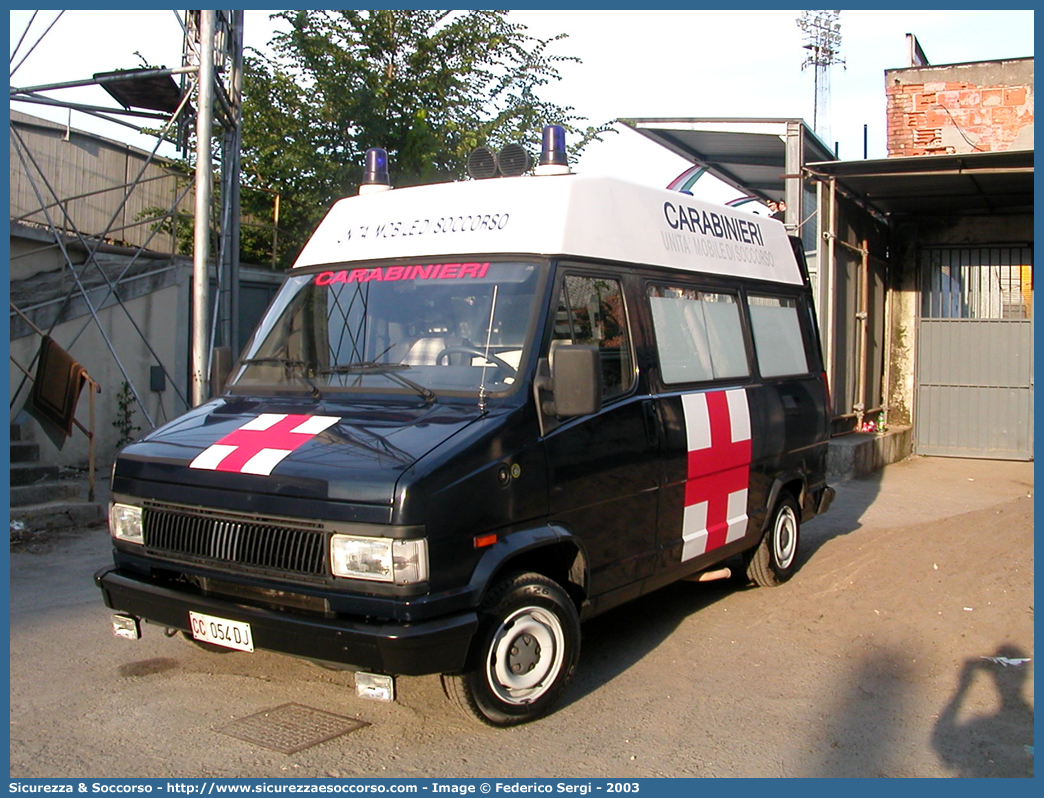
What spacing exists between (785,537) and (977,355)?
943 centimetres

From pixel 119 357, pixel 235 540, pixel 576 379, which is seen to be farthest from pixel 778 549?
pixel 119 357

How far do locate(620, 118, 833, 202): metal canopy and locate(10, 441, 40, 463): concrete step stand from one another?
8790 mm

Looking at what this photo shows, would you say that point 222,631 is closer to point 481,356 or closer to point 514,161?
point 481,356

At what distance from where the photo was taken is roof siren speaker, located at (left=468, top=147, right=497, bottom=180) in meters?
5.90

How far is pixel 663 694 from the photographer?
17.0ft

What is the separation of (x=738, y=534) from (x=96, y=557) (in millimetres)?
4984

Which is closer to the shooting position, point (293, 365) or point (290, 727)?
point (290, 727)

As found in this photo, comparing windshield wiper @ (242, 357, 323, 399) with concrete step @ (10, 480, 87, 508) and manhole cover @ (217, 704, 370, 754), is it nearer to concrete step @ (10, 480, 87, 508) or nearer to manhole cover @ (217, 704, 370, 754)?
manhole cover @ (217, 704, 370, 754)

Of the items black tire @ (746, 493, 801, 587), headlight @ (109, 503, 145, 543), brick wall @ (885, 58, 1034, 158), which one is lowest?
black tire @ (746, 493, 801, 587)

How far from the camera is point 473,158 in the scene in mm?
5973

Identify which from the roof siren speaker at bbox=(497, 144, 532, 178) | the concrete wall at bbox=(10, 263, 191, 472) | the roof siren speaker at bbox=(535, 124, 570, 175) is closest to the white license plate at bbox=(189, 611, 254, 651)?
the roof siren speaker at bbox=(535, 124, 570, 175)

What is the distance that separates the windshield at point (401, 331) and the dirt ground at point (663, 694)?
5.07ft

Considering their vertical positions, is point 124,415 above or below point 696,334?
below

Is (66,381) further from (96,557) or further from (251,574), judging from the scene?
(251,574)
